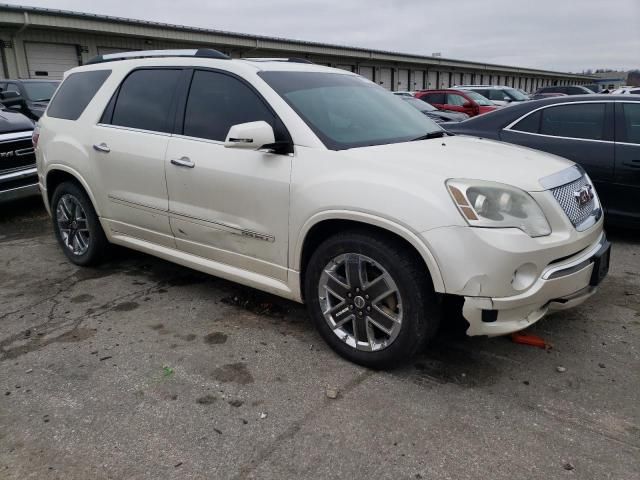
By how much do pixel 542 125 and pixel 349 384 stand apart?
13.7 feet

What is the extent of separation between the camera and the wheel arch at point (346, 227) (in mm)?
2691

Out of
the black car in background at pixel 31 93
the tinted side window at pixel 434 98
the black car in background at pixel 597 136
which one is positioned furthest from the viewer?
the tinted side window at pixel 434 98

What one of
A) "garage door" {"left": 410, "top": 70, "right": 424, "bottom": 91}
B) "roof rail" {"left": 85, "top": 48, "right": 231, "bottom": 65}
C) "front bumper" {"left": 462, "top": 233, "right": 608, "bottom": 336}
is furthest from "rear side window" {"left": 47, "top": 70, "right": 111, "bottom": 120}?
"garage door" {"left": 410, "top": 70, "right": 424, "bottom": 91}

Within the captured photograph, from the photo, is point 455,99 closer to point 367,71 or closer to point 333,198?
point 333,198

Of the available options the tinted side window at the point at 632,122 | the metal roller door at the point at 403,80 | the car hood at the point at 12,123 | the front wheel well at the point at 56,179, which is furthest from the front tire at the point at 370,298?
the metal roller door at the point at 403,80

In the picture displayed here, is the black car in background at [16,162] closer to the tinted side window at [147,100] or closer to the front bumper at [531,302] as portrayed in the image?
the tinted side window at [147,100]

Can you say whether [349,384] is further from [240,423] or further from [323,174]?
[323,174]

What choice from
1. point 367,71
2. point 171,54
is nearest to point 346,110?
A: point 171,54

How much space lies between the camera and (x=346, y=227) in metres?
3.06

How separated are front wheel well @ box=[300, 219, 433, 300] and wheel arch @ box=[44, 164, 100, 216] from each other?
2200 mm

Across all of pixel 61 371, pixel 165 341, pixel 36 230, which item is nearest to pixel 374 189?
pixel 165 341

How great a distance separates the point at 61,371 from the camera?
10.2ft

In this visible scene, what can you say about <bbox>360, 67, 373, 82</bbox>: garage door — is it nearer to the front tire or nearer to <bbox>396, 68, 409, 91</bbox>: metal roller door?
<bbox>396, 68, 409, 91</bbox>: metal roller door

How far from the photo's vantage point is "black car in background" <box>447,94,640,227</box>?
5195 millimetres
